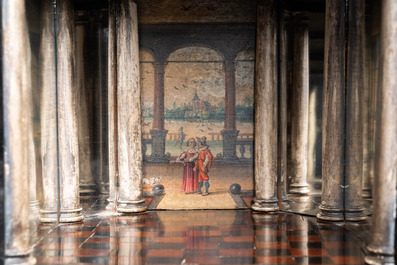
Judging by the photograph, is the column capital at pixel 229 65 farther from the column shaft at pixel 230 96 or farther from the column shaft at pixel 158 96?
the column shaft at pixel 158 96

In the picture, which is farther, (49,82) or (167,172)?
(167,172)

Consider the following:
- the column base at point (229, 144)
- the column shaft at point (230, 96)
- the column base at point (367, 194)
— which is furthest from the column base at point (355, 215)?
the column shaft at point (230, 96)

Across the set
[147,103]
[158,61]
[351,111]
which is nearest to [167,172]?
[147,103]

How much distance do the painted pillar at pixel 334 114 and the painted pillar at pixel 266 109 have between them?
108 centimetres

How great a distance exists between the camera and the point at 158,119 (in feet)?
28.6

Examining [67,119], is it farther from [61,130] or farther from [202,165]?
[202,165]

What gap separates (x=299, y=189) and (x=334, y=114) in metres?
2.06

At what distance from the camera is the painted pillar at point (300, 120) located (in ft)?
28.7

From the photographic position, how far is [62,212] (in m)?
7.48

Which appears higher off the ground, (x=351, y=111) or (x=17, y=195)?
(x=351, y=111)

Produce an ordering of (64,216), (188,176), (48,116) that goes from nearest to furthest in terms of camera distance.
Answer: (48,116) → (64,216) → (188,176)

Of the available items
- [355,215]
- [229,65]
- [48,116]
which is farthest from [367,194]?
[48,116]

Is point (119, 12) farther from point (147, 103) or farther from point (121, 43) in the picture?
point (147, 103)

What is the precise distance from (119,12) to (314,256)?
515cm
